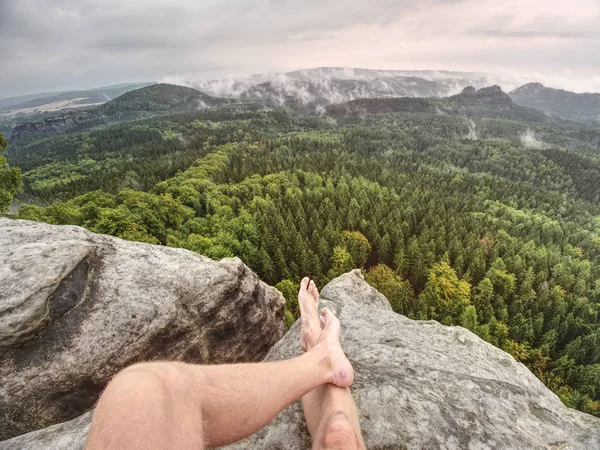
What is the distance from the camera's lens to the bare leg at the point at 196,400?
3061 mm

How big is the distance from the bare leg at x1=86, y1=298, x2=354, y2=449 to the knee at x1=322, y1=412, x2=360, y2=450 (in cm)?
66

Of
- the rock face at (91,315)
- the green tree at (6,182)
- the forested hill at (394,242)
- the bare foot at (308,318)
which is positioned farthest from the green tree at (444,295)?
the green tree at (6,182)

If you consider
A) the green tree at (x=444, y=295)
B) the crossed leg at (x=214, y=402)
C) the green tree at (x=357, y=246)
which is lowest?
the green tree at (x=444, y=295)

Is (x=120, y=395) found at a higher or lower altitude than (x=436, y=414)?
higher

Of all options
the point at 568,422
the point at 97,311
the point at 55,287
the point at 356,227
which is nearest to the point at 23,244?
the point at 55,287

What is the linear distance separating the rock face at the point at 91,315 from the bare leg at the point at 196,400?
6.48 meters

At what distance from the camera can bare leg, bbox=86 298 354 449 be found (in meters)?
3.06

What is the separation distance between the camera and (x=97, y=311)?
30.5 ft

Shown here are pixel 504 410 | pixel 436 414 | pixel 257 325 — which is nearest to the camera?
pixel 436 414

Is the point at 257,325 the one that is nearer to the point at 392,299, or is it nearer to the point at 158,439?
the point at 158,439

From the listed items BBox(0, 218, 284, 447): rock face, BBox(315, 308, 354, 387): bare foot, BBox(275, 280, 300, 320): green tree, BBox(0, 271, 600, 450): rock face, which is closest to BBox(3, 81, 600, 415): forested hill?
BBox(275, 280, 300, 320): green tree

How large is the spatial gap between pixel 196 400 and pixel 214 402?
0.32 m

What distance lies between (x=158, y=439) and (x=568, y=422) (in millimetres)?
10415

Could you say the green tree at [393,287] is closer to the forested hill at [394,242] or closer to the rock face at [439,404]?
the forested hill at [394,242]
